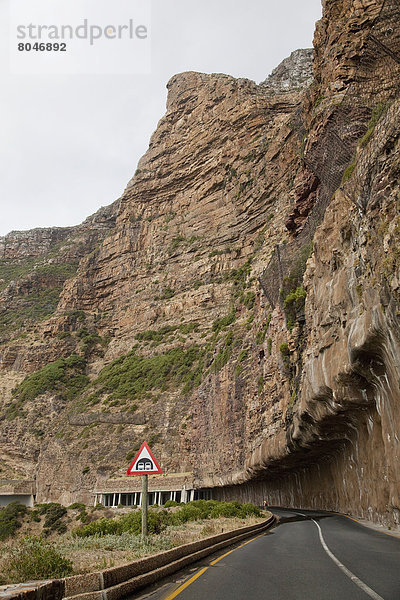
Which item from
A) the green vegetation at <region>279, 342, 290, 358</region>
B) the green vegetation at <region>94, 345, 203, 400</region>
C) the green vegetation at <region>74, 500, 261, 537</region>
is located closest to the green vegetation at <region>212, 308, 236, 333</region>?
the green vegetation at <region>94, 345, 203, 400</region>

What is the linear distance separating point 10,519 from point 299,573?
1646 inches

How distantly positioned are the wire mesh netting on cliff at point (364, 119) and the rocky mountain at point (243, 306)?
9cm

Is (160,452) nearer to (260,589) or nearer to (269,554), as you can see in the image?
(269,554)

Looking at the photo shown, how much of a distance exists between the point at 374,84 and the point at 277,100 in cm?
7232

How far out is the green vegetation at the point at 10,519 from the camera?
A: 130 feet

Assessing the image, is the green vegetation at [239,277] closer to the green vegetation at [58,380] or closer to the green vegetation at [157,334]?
the green vegetation at [157,334]

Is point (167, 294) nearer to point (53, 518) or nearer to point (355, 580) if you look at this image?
point (53, 518)

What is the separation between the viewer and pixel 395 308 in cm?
1024

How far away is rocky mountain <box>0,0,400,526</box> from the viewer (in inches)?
576

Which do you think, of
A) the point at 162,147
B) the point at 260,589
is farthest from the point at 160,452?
the point at 162,147

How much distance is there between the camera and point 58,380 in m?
78.0

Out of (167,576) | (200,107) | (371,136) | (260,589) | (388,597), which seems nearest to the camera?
(388,597)

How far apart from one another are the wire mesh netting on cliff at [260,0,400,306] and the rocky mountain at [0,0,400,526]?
9cm

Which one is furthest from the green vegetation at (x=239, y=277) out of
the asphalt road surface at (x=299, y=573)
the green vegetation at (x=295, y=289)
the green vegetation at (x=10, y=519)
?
the asphalt road surface at (x=299, y=573)
